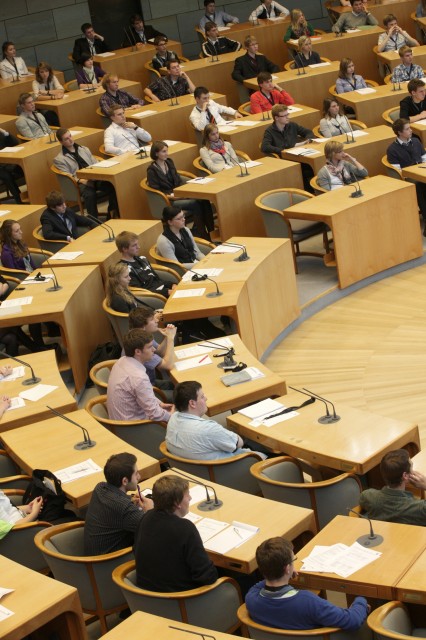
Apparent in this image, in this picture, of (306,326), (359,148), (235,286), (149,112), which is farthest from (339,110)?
(235,286)

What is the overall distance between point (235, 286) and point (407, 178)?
3.05 m

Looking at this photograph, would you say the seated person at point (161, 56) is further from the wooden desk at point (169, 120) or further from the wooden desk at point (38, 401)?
the wooden desk at point (38, 401)

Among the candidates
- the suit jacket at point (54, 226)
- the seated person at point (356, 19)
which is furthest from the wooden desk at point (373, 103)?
the suit jacket at point (54, 226)

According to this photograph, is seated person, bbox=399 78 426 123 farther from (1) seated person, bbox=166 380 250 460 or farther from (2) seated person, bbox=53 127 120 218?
(1) seated person, bbox=166 380 250 460

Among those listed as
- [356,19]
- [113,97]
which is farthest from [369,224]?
[356,19]

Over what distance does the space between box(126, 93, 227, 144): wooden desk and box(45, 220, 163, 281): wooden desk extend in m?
2.61

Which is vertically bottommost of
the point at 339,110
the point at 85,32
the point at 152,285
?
the point at 152,285

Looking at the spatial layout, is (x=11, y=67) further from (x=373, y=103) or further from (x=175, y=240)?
(x=175, y=240)

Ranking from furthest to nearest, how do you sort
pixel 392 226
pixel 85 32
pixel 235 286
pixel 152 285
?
1. pixel 85 32
2. pixel 392 226
3. pixel 152 285
4. pixel 235 286

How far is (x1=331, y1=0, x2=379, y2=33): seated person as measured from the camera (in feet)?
45.4

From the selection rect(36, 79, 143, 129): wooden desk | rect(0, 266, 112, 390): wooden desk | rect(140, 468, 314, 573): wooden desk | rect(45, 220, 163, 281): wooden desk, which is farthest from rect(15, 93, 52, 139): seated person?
rect(140, 468, 314, 573): wooden desk

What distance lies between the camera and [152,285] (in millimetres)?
8219

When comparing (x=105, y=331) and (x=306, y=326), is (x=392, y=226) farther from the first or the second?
(x=105, y=331)

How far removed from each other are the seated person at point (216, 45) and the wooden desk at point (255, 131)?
2.79 metres
